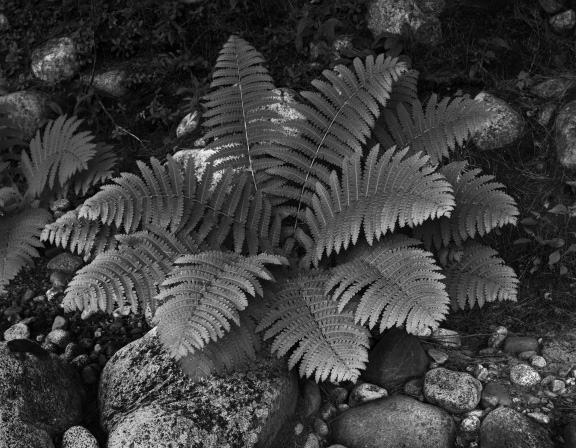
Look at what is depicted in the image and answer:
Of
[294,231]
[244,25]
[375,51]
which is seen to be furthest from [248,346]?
[244,25]

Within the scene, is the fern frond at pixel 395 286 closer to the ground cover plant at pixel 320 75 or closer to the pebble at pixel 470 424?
the ground cover plant at pixel 320 75

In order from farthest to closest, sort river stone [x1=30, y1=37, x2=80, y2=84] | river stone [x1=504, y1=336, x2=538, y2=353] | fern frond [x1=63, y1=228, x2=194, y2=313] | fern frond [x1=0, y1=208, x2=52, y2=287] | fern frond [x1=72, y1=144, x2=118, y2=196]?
river stone [x1=30, y1=37, x2=80, y2=84] → fern frond [x1=72, y1=144, x2=118, y2=196] → fern frond [x1=0, y1=208, x2=52, y2=287] → river stone [x1=504, y1=336, x2=538, y2=353] → fern frond [x1=63, y1=228, x2=194, y2=313]

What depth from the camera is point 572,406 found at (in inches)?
138

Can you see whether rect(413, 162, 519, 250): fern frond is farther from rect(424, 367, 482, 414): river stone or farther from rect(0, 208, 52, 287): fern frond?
rect(0, 208, 52, 287): fern frond

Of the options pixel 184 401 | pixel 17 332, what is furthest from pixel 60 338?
pixel 184 401

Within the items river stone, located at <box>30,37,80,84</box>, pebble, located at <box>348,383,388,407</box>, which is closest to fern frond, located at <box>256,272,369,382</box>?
pebble, located at <box>348,383,388,407</box>

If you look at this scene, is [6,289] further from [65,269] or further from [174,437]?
[174,437]

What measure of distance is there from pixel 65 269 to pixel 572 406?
3.27 m

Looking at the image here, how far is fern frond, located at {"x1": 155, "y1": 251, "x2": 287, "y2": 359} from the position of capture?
10.4ft

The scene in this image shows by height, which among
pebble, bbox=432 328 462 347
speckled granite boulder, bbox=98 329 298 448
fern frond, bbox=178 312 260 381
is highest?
fern frond, bbox=178 312 260 381

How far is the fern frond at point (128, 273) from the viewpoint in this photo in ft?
11.2

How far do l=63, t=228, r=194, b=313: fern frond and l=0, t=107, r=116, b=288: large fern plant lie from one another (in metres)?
0.88

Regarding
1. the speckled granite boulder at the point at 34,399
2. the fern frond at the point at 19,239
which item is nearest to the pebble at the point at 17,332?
the fern frond at the point at 19,239

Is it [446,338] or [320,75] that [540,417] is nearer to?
[446,338]
